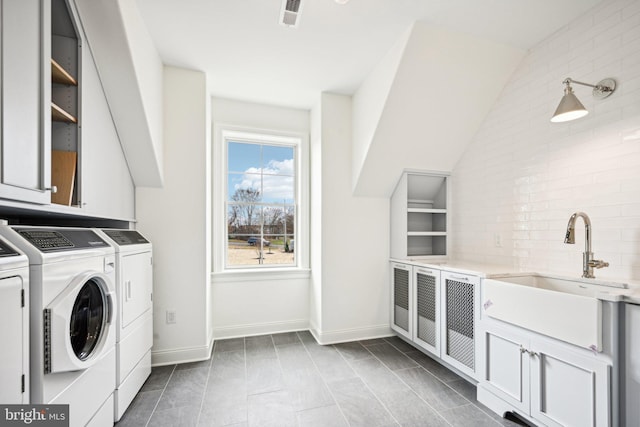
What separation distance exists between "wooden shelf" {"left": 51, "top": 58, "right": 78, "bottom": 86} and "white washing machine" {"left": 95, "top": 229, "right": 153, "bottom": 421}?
0.92m

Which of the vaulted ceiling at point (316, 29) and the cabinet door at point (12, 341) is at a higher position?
the vaulted ceiling at point (316, 29)

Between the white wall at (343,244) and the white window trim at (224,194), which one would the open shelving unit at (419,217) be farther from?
the white window trim at (224,194)

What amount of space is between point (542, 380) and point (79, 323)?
8.29 ft

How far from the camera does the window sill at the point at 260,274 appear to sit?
10.1 ft

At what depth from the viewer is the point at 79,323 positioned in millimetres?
1383

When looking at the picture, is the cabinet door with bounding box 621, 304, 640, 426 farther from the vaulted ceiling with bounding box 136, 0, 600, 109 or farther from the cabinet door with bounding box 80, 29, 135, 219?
the cabinet door with bounding box 80, 29, 135, 219

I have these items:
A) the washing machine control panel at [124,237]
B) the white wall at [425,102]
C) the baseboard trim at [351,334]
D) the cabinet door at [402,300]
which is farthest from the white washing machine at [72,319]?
the cabinet door at [402,300]

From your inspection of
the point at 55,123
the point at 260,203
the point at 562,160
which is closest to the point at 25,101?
the point at 55,123

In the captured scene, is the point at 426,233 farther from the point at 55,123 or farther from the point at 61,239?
the point at 55,123

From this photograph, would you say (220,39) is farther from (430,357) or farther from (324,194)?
(430,357)

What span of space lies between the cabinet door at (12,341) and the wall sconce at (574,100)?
2.84 m

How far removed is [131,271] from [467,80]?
3138mm

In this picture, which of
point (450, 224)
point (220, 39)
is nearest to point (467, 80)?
point (450, 224)

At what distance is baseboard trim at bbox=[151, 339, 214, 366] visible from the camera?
2.46 metres
